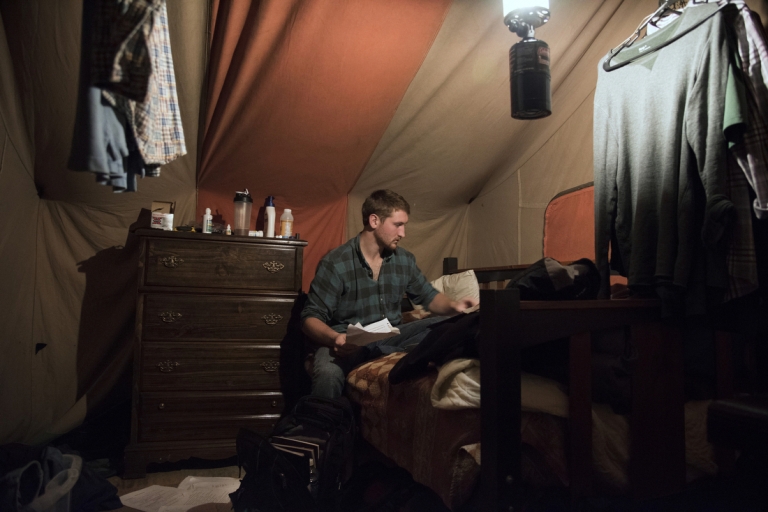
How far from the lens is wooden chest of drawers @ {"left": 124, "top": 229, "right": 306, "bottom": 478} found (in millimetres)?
2361

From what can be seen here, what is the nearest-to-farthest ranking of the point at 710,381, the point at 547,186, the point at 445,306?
the point at 710,381 → the point at 445,306 → the point at 547,186

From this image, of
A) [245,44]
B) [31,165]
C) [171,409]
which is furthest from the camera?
[31,165]

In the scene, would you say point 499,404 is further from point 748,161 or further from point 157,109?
point 157,109

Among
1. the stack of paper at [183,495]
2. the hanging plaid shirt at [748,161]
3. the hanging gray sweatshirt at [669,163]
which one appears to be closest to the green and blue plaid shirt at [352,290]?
the stack of paper at [183,495]

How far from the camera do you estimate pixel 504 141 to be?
3117mm

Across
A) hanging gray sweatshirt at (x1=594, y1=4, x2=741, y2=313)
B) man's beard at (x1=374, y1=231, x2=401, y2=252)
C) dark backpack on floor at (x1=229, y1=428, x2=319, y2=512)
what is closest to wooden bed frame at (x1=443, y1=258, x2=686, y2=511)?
hanging gray sweatshirt at (x1=594, y1=4, x2=741, y2=313)

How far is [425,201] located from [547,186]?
0.90 metres

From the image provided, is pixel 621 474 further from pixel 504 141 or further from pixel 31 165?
pixel 31 165

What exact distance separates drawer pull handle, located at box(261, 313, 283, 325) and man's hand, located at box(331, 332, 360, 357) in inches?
17.4

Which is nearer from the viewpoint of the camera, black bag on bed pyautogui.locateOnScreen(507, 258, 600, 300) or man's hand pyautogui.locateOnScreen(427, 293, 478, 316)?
black bag on bed pyautogui.locateOnScreen(507, 258, 600, 300)

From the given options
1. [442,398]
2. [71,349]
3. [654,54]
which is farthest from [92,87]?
[71,349]

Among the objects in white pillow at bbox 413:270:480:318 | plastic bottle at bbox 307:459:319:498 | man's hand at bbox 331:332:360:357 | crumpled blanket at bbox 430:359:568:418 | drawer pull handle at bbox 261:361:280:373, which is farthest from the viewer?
white pillow at bbox 413:270:480:318

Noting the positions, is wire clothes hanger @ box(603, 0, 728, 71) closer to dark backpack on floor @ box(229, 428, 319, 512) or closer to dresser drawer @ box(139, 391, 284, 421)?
dark backpack on floor @ box(229, 428, 319, 512)

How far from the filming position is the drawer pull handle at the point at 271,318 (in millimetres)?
2539
